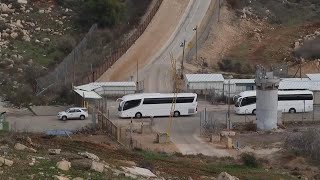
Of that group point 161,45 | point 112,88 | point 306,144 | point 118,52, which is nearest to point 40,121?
point 112,88

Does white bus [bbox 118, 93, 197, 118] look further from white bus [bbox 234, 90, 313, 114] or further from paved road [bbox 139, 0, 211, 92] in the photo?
paved road [bbox 139, 0, 211, 92]

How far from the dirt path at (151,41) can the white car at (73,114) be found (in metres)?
9.41

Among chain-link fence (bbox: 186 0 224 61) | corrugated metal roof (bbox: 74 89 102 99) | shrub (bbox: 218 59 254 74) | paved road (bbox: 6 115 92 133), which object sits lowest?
paved road (bbox: 6 115 92 133)

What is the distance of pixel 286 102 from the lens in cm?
4541

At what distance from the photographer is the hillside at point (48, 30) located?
52.8m

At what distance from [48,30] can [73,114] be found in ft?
73.3

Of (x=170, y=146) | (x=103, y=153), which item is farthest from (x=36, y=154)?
(x=170, y=146)

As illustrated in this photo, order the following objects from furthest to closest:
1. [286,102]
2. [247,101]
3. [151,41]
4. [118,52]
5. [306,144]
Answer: [151,41]
[118,52]
[286,102]
[247,101]
[306,144]

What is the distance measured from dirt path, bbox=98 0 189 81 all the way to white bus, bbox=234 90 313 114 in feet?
34.0

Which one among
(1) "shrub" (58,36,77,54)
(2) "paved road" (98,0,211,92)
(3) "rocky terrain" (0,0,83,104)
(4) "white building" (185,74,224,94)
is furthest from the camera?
(1) "shrub" (58,36,77,54)

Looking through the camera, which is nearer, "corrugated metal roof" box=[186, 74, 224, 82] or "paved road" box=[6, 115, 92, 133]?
"paved road" box=[6, 115, 92, 133]

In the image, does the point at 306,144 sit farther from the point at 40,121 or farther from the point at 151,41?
the point at 151,41

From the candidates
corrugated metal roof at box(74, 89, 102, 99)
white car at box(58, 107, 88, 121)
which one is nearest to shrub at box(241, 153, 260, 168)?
white car at box(58, 107, 88, 121)

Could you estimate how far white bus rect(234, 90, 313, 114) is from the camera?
44.7m
